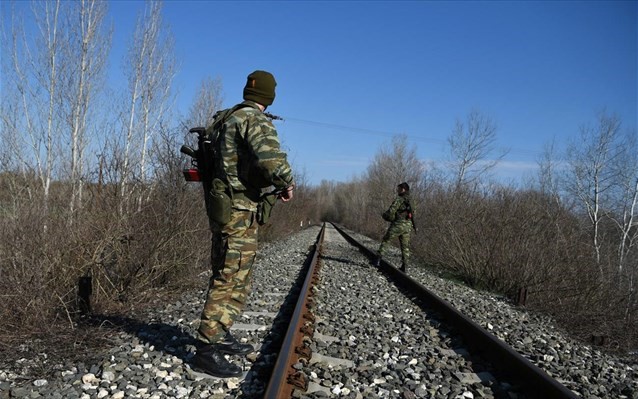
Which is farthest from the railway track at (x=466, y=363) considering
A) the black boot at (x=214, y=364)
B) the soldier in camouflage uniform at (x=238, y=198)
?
the soldier in camouflage uniform at (x=238, y=198)

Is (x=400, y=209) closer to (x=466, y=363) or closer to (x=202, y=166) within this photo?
(x=466, y=363)

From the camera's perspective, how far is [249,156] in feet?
11.1

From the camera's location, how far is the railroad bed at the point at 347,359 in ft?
10.1

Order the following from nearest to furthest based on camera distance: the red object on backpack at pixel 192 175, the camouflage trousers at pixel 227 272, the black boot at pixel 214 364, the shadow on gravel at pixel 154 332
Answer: the black boot at pixel 214 364
the camouflage trousers at pixel 227 272
the red object on backpack at pixel 192 175
the shadow on gravel at pixel 154 332

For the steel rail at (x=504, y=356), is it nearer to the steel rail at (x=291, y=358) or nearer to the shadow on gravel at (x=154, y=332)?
the steel rail at (x=291, y=358)

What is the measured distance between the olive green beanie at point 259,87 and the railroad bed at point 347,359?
2102mm

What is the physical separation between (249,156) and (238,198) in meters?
0.34

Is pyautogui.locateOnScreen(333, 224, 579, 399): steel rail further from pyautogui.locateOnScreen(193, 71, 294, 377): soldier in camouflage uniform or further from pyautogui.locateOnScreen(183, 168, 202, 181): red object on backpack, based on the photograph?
pyautogui.locateOnScreen(183, 168, 202, 181): red object on backpack

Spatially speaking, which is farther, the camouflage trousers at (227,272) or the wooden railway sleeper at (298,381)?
the camouflage trousers at (227,272)

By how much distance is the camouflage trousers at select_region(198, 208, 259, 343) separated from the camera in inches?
135

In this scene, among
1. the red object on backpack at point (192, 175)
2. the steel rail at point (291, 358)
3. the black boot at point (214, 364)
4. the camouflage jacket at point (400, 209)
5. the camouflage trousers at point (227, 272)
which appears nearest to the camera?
the steel rail at point (291, 358)

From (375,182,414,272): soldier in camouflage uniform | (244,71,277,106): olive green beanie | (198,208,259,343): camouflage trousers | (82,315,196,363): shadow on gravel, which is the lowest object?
(82,315,196,363): shadow on gravel

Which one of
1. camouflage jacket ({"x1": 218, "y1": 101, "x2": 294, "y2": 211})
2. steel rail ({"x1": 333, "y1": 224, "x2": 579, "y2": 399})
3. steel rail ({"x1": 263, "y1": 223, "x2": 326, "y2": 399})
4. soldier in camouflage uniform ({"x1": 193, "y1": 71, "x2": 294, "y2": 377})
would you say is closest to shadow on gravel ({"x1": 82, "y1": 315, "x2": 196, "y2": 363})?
soldier in camouflage uniform ({"x1": 193, "y1": 71, "x2": 294, "y2": 377})

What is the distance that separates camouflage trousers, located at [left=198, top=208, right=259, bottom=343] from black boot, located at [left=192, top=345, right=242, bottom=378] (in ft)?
0.26
